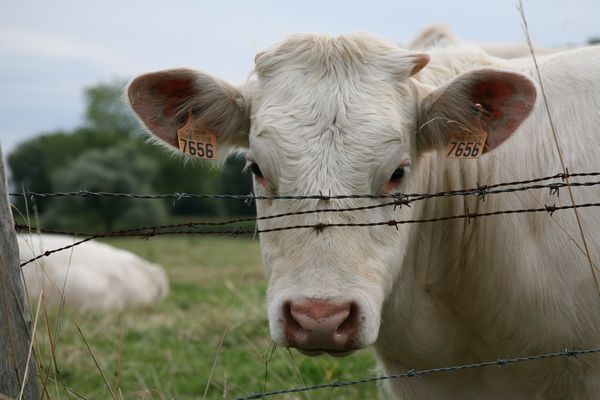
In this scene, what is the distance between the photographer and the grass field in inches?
225

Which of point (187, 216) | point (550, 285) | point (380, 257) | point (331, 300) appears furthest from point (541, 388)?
point (187, 216)

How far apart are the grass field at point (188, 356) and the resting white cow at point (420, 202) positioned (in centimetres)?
81

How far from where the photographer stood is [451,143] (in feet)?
11.9

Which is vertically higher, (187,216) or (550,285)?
(550,285)

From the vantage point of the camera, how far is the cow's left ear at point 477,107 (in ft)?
11.2

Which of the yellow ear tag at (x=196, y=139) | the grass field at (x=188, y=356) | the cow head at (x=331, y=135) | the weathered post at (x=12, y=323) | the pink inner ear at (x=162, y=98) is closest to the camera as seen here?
the weathered post at (x=12, y=323)

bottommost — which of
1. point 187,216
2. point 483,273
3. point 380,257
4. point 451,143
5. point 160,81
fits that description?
point 187,216

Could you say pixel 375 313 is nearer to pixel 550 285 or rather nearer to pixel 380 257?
pixel 380 257

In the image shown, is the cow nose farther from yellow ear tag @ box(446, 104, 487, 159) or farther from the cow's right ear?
the cow's right ear

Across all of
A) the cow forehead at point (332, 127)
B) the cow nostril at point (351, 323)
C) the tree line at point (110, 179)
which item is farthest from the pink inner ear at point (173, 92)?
the tree line at point (110, 179)

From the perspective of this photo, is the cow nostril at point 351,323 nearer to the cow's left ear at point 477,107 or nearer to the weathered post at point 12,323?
the cow's left ear at point 477,107

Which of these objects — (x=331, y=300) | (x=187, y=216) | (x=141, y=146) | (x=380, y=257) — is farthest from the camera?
(x=141, y=146)

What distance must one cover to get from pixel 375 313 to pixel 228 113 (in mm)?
1364

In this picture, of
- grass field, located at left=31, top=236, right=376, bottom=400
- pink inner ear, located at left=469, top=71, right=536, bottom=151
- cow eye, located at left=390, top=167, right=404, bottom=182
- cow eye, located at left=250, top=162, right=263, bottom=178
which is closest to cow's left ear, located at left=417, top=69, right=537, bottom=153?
pink inner ear, located at left=469, top=71, right=536, bottom=151
